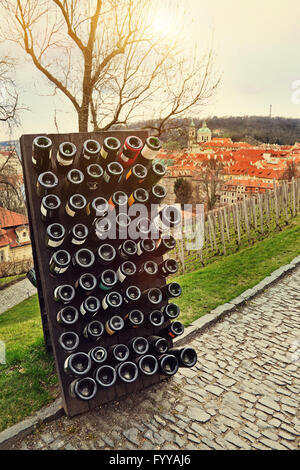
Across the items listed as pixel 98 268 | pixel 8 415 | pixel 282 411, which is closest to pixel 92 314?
pixel 98 268

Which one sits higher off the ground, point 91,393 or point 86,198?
point 86,198

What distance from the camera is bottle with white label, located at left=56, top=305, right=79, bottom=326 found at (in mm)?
2963

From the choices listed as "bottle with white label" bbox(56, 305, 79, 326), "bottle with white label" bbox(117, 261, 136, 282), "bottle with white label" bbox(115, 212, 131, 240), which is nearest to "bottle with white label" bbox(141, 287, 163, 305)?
"bottle with white label" bbox(117, 261, 136, 282)

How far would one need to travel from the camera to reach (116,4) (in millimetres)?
10711

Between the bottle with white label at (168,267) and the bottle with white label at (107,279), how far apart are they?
0.55m

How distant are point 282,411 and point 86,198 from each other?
2.98m

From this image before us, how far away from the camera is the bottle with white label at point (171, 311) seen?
11.2 feet

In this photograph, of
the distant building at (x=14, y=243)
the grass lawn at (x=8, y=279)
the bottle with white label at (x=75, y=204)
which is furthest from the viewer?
the distant building at (x=14, y=243)

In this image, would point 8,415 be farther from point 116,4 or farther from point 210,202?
point 210,202

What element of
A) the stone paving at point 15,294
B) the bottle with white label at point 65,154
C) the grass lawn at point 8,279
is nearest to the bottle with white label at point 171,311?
the bottle with white label at point 65,154

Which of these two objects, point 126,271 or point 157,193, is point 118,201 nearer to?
point 157,193

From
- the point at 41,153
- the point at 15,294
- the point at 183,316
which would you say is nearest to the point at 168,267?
the point at 41,153

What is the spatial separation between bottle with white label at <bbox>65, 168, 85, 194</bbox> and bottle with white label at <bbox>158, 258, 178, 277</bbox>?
116 centimetres

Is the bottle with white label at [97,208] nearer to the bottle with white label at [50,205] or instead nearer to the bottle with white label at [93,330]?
the bottle with white label at [50,205]
